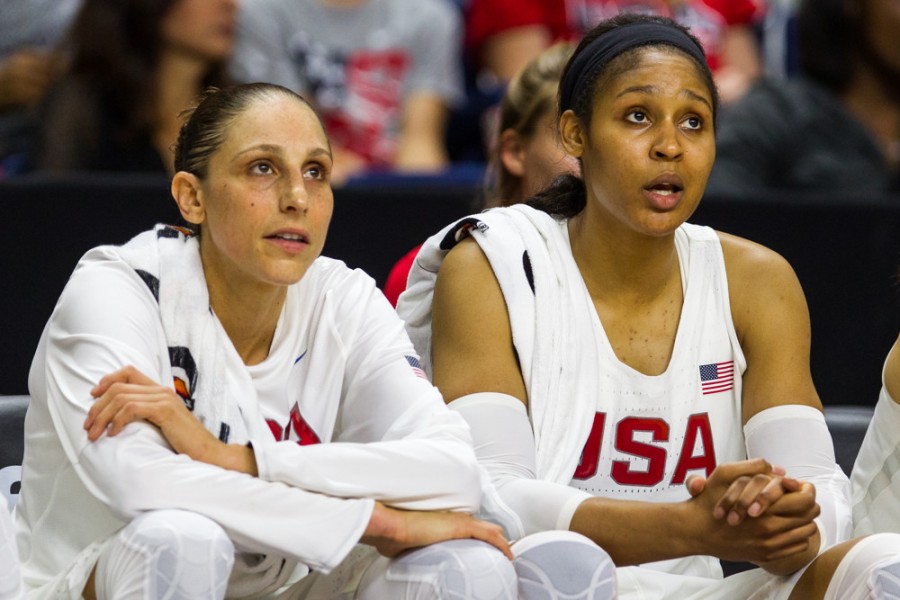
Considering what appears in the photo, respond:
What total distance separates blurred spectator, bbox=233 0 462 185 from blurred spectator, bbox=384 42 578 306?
1.54 m

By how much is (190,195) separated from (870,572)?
4.58 ft

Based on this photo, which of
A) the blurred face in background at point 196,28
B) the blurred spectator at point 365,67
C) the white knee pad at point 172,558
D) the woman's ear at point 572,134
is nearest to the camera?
the white knee pad at point 172,558

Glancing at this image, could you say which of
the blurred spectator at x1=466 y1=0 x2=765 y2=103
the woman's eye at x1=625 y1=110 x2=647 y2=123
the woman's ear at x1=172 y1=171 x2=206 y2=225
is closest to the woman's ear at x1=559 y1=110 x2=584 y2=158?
the woman's eye at x1=625 y1=110 x2=647 y2=123

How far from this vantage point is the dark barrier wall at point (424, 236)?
446 cm

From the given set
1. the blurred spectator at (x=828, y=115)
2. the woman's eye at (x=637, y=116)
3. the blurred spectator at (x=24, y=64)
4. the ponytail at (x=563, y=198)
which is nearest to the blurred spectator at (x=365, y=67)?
the blurred spectator at (x=24, y=64)

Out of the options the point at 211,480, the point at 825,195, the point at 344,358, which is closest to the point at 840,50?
the point at 825,195

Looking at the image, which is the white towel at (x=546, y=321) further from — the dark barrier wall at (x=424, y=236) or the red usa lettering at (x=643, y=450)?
the dark barrier wall at (x=424, y=236)

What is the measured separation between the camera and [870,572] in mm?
2598

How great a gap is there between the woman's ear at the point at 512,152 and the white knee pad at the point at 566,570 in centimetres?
145

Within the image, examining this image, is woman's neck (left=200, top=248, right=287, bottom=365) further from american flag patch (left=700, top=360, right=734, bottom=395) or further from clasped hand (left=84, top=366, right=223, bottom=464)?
american flag patch (left=700, top=360, right=734, bottom=395)

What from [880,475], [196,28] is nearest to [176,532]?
[880,475]

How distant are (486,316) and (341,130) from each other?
8.74 ft

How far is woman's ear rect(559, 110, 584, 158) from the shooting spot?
318cm

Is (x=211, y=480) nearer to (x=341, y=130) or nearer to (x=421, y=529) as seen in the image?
(x=421, y=529)
